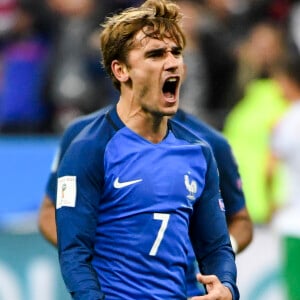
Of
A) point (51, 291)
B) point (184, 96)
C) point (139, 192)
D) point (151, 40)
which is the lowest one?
point (51, 291)

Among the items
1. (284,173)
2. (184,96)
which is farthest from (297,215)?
(184,96)

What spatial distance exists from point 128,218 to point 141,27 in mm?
739

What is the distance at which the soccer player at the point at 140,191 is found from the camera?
4.87 m

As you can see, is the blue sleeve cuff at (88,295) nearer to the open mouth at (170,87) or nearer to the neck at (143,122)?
the neck at (143,122)

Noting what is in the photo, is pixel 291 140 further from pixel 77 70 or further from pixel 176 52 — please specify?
pixel 176 52

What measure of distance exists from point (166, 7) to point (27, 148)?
5.71 m

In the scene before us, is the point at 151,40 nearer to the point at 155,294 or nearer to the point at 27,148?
the point at 155,294

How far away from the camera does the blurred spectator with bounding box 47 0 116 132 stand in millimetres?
11047

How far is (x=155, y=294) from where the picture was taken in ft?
16.1

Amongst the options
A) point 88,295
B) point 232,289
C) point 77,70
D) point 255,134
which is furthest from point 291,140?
point 88,295

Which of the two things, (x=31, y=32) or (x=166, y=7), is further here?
(x=31, y=32)

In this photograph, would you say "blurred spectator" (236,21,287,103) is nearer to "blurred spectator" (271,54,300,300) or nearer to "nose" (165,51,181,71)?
"blurred spectator" (271,54,300,300)

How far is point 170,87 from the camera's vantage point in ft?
16.4

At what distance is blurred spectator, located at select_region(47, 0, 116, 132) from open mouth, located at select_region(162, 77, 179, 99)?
6016 mm
